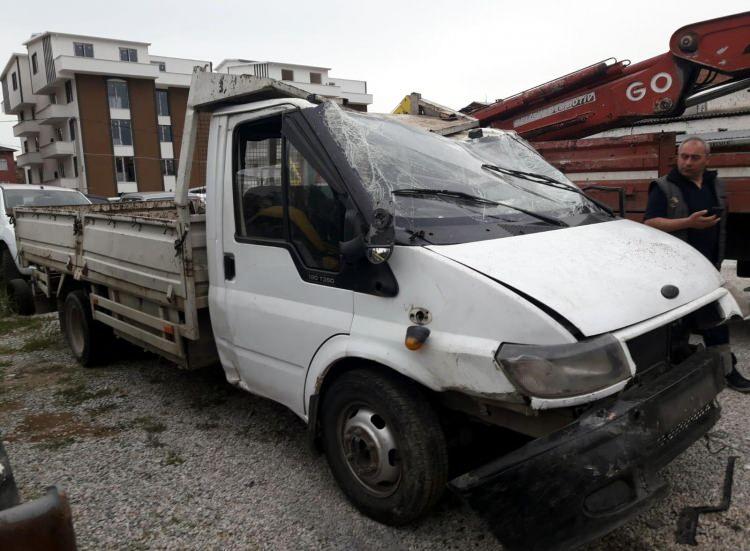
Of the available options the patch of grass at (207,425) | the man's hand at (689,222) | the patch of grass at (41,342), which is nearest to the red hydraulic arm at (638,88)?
the man's hand at (689,222)

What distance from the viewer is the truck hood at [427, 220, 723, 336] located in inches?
83.1

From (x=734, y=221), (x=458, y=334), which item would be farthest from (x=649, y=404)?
(x=734, y=221)

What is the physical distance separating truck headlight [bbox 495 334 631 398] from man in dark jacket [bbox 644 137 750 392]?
2.47 m

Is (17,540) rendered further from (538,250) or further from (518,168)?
(518,168)

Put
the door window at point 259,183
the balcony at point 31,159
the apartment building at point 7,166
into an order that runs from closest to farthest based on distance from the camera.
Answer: the door window at point 259,183 < the balcony at point 31,159 < the apartment building at point 7,166

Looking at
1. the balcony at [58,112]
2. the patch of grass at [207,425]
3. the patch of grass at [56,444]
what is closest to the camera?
the patch of grass at [56,444]

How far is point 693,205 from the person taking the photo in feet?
13.5

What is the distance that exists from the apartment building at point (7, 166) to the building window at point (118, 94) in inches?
742

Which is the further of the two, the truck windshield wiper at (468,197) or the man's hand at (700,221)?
the man's hand at (700,221)

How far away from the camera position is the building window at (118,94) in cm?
3709

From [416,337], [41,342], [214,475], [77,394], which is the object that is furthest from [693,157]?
[41,342]

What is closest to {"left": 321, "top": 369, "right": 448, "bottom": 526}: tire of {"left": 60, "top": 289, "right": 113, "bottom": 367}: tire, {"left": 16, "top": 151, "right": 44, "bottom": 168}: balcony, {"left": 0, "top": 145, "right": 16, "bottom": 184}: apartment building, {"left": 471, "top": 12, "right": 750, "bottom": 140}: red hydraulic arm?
{"left": 60, "top": 289, "right": 113, "bottom": 367}: tire

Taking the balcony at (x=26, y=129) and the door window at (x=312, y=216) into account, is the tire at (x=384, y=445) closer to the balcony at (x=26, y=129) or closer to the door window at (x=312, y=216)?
the door window at (x=312, y=216)

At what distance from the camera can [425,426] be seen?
238cm
